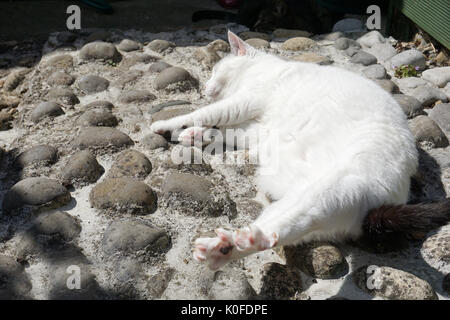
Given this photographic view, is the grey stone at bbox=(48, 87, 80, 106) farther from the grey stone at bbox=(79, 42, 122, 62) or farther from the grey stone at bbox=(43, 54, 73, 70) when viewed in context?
the grey stone at bbox=(79, 42, 122, 62)

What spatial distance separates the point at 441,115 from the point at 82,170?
290cm

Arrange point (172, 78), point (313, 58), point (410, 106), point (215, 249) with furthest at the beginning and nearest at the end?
point (313, 58) < point (172, 78) < point (410, 106) < point (215, 249)

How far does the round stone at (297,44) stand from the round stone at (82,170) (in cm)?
277

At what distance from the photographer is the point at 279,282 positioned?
2459 mm

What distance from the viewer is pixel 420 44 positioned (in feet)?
17.5

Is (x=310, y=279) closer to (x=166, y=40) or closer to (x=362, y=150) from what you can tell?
(x=362, y=150)

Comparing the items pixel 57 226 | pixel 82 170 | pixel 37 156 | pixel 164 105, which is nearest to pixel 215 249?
pixel 57 226

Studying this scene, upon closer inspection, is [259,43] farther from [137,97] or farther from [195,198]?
[195,198]

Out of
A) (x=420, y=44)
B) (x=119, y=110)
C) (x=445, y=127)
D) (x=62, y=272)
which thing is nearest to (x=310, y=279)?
(x=62, y=272)

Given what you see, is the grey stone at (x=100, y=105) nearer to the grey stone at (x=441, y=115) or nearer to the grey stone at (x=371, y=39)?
the grey stone at (x=441, y=115)

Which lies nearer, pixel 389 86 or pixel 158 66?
pixel 389 86

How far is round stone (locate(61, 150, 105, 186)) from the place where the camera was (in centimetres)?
322

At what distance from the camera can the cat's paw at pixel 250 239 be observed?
213 centimetres

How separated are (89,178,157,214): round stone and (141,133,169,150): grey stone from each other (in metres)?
0.58
